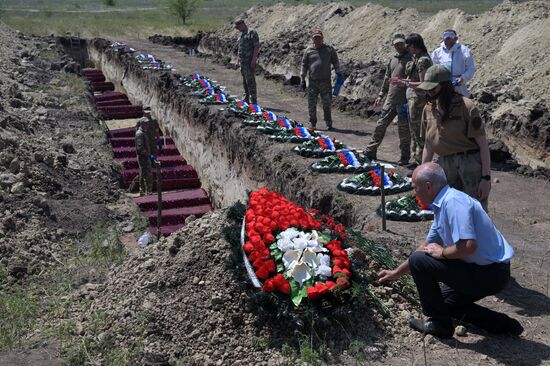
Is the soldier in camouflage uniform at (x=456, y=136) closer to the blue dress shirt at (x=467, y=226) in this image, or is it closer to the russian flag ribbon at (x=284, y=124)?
the blue dress shirt at (x=467, y=226)

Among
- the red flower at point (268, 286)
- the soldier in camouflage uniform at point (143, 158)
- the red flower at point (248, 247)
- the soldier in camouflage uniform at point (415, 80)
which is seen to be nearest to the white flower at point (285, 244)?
the red flower at point (248, 247)

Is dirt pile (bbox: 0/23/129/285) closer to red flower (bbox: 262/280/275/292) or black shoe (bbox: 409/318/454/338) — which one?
red flower (bbox: 262/280/275/292)

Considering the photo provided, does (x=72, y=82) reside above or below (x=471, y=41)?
below

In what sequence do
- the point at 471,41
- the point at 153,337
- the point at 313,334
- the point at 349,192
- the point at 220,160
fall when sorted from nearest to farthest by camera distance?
the point at 313,334 → the point at 153,337 → the point at 349,192 → the point at 220,160 → the point at 471,41

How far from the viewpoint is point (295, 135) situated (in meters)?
11.5

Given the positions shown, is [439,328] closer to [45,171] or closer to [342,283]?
[342,283]

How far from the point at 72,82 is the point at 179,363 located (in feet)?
56.6

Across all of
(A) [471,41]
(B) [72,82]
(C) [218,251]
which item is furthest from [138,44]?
(C) [218,251]

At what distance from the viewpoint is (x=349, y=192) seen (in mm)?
8695

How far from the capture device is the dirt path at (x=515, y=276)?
191 inches

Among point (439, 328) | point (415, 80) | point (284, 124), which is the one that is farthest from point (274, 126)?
point (439, 328)

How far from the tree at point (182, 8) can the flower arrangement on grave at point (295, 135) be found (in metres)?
38.4

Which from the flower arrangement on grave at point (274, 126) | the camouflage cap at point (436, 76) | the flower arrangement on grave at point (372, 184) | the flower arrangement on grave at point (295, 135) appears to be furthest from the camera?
the flower arrangement on grave at point (274, 126)

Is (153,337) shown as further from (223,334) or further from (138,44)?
(138,44)
